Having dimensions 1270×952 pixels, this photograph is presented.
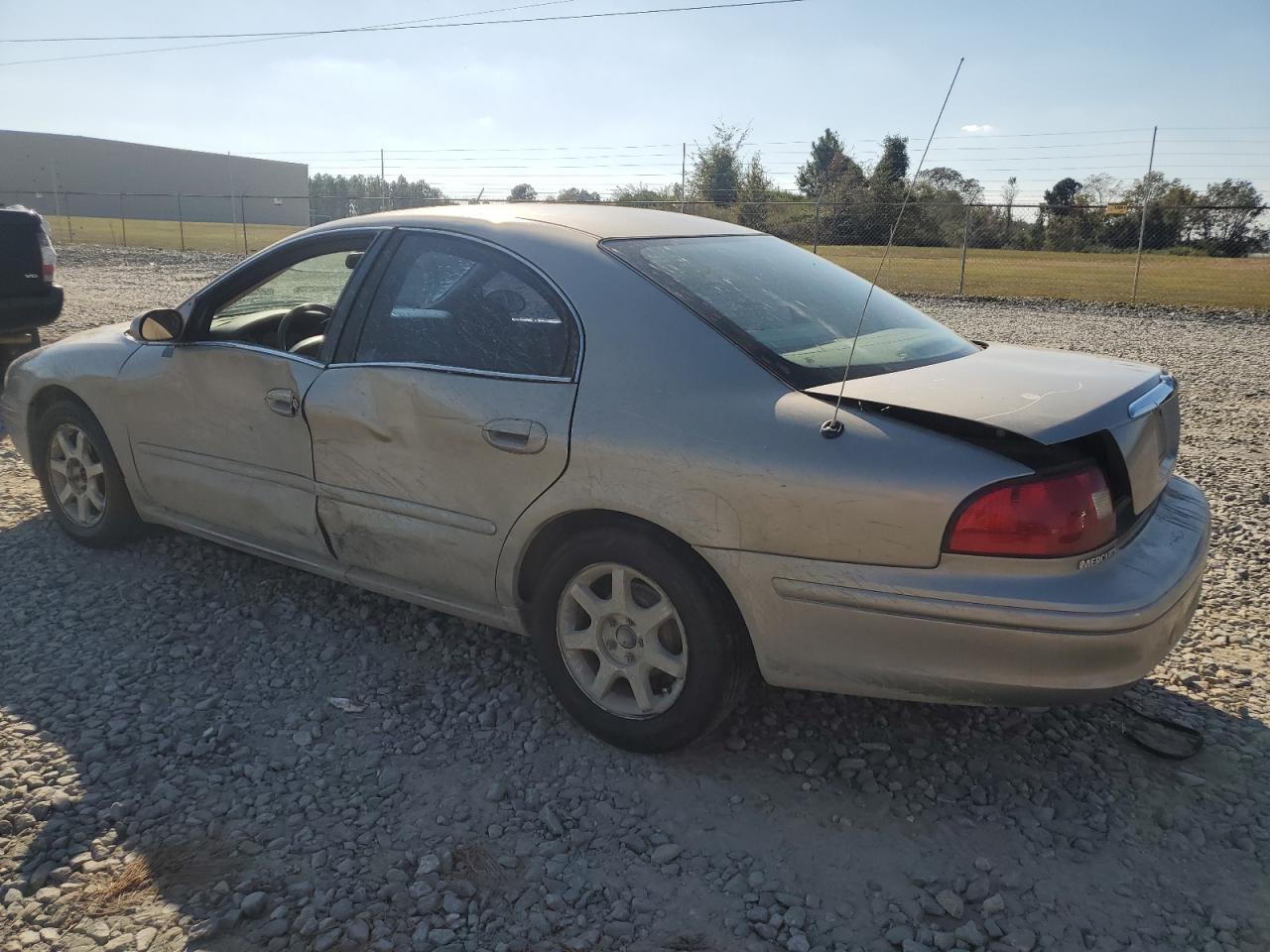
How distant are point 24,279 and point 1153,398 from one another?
8741mm

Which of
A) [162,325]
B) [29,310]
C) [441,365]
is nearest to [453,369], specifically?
[441,365]

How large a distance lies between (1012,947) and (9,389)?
4849mm

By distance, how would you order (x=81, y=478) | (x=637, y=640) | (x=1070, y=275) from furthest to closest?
1. (x=1070, y=275)
2. (x=81, y=478)
3. (x=637, y=640)

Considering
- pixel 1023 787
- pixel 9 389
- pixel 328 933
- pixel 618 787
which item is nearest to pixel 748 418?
pixel 618 787

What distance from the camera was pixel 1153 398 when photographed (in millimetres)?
2889

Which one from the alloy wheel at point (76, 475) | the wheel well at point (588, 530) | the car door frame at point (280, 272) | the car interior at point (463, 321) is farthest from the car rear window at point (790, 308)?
the alloy wheel at point (76, 475)

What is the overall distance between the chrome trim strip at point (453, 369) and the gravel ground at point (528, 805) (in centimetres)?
109

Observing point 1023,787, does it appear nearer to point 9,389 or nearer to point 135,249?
point 9,389

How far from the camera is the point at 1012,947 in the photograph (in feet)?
7.40

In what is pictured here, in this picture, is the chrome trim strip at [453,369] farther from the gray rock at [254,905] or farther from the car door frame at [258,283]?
the gray rock at [254,905]

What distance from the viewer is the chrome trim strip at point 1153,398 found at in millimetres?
2727

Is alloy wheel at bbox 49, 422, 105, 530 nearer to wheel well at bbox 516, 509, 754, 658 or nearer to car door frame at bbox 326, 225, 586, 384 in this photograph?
car door frame at bbox 326, 225, 586, 384

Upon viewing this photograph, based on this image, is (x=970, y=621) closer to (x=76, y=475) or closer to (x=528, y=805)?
(x=528, y=805)

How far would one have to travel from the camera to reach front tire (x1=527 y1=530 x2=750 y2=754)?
9.11 feet
